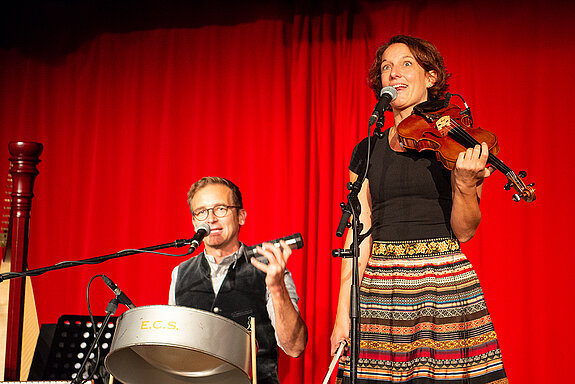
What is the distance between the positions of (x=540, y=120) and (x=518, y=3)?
640 millimetres

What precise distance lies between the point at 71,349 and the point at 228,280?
0.70 meters

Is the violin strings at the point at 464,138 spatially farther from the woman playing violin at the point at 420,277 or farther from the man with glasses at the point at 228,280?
the man with glasses at the point at 228,280

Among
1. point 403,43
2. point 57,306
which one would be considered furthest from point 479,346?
point 57,306

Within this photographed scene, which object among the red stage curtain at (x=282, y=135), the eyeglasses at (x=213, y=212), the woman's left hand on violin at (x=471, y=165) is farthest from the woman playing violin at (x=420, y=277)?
the red stage curtain at (x=282, y=135)

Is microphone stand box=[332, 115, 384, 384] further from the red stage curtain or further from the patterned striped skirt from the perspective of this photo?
the red stage curtain

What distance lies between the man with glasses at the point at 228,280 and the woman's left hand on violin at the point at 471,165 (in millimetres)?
998

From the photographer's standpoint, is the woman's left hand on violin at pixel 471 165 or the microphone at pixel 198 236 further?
the microphone at pixel 198 236

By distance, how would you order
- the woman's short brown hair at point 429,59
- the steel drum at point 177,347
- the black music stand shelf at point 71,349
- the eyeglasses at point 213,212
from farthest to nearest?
the eyeglasses at point 213,212 → the black music stand shelf at point 71,349 → the woman's short brown hair at point 429,59 → the steel drum at point 177,347

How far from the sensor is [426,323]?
181 cm

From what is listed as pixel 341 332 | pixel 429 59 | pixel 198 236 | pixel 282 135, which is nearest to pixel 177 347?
pixel 198 236

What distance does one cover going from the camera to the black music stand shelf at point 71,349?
7.88 ft

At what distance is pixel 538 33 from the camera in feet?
10.2

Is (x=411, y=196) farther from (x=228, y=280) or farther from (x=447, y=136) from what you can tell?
(x=228, y=280)

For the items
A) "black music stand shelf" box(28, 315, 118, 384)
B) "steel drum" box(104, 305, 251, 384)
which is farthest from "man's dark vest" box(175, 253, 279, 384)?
"steel drum" box(104, 305, 251, 384)
